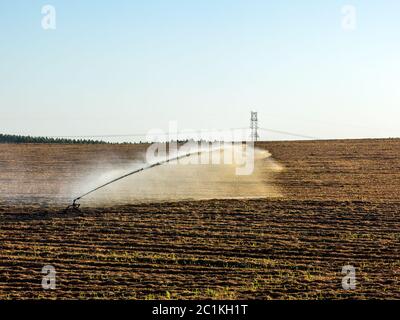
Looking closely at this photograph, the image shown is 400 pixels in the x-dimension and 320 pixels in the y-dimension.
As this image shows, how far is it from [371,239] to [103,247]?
23.8 feet

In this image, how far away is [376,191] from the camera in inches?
1090

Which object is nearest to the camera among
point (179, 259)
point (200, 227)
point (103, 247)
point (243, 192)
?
point (179, 259)

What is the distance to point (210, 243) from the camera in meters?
16.8

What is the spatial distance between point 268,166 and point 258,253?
74.0 ft

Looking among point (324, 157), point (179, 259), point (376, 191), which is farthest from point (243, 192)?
point (324, 157)

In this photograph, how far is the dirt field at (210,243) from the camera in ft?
41.4

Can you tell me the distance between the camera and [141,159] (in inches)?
1757

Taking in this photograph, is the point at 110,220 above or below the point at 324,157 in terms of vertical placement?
below

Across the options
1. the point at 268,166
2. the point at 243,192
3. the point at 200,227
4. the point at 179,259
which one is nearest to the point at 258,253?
the point at 179,259

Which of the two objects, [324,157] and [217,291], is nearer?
[217,291]

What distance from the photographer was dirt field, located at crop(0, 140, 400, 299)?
41.4 feet

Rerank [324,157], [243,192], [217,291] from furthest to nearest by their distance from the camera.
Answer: [324,157] < [243,192] < [217,291]
